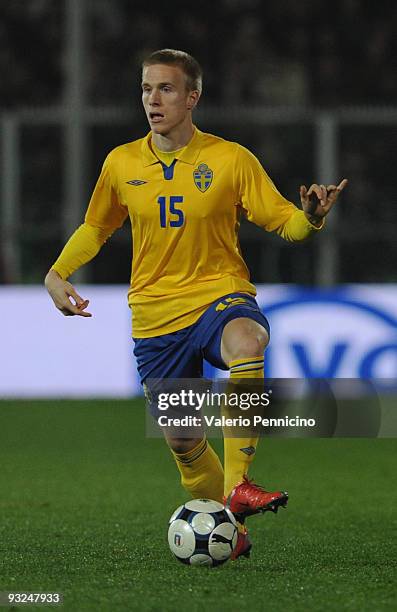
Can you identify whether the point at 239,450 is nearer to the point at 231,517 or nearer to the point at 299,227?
the point at 231,517

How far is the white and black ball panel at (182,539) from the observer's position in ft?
16.4

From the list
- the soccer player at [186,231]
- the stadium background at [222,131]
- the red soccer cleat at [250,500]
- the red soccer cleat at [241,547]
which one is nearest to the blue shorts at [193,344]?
the soccer player at [186,231]

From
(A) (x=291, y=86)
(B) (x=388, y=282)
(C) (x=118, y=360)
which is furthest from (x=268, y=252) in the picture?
(A) (x=291, y=86)

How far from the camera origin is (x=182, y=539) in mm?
5027

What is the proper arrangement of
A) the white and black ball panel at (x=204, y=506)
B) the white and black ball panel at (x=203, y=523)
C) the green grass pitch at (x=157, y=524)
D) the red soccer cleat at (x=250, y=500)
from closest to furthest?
the green grass pitch at (x=157, y=524) < the red soccer cleat at (x=250, y=500) < the white and black ball panel at (x=203, y=523) < the white and black ball panel at (x=204, y=506)

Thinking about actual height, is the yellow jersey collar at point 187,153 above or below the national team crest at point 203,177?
above

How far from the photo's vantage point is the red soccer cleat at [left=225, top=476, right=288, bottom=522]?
4.83 m

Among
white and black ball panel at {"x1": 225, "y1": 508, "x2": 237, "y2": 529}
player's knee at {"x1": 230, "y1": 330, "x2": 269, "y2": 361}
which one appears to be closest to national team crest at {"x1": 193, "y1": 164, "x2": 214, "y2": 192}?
player's knee at {"x1": 230, "y1": 330, "x2": 269, "y2": 361}

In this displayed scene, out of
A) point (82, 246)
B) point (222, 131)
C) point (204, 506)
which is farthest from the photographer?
point (222, 131)

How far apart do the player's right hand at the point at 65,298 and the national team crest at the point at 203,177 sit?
2.11 ft

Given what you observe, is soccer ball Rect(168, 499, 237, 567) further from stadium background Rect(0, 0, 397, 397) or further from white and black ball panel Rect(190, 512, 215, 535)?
stadium background Rect(0, 0, 397, 397)

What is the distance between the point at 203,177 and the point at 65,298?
28.8 inches

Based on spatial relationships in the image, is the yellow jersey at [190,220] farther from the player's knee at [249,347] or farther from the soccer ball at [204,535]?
the soccer ball at [204,535]

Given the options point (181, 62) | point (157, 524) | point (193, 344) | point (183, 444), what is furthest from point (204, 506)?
point (181, 62)
